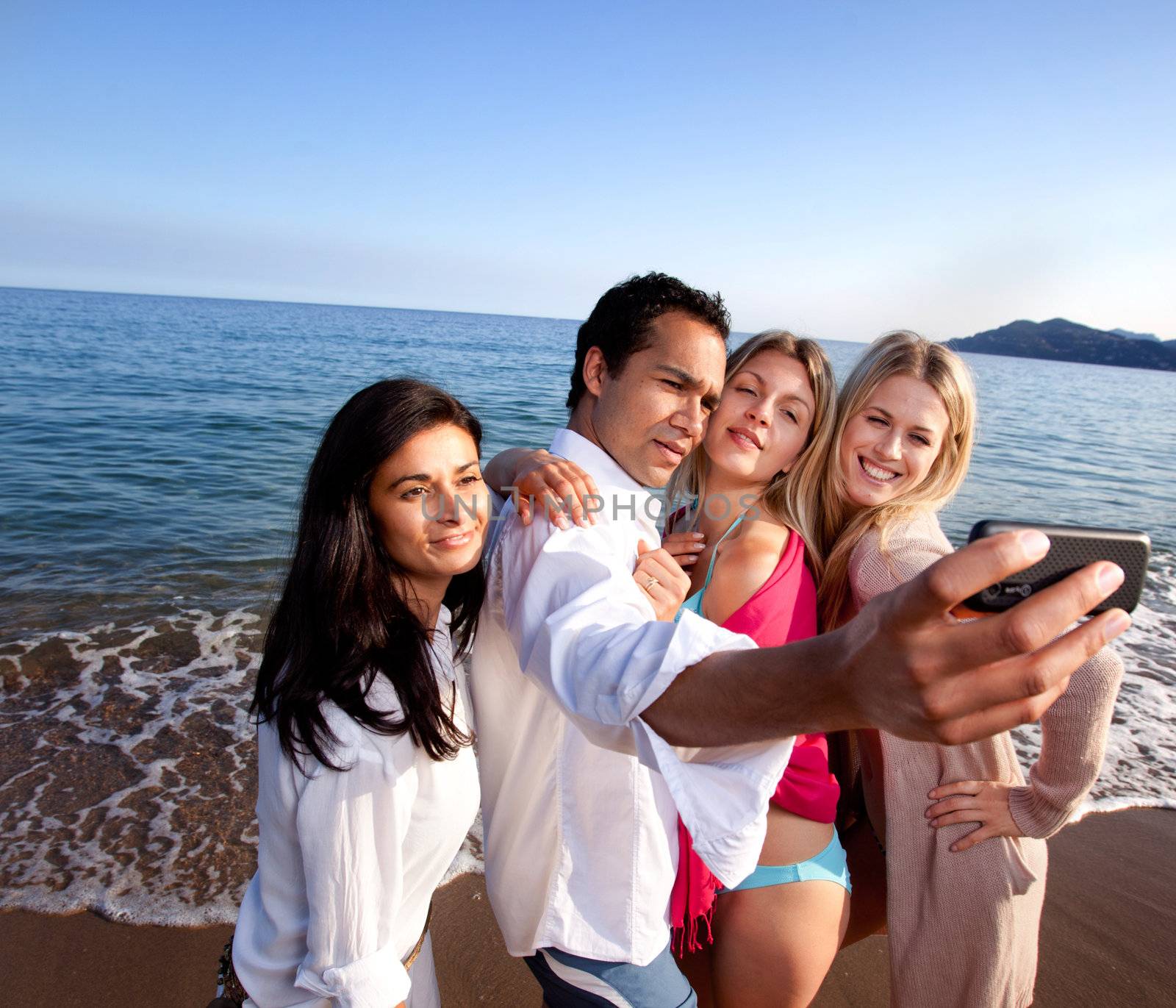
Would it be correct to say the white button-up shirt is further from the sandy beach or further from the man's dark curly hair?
the sandy beach

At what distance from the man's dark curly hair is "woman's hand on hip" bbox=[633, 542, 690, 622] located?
790 millimetres

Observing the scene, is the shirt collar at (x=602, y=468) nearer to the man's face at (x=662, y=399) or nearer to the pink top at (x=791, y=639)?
the man's face at (x=662, y=399)

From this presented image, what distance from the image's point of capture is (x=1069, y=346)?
93.4 meters

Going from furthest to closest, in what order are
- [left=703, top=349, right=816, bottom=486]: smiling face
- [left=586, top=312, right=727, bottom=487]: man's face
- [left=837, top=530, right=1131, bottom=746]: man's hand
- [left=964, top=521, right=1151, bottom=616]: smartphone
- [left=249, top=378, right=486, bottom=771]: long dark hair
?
[left=703, top=349, right=816, bottom=486]: smiling face < [left=586, top=312, right=727, bottom=487]: man's face < [left=249, top=378, right=486, bottom=771]: long dark hair < [left=964, top=521, right=1151, bottom=616]: smartphone < [left=837, top=530, right=1131, bottom=746]: man's hand

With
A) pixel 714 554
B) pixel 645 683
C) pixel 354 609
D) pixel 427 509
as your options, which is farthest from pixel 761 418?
pixel 645 683

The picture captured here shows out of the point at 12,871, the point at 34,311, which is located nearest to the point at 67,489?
the point at 12,871

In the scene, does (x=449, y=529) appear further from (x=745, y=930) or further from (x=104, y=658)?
(x=104, y=658)

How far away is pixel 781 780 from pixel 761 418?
1356 mm

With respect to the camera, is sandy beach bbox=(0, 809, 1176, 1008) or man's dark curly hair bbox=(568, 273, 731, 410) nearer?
man's dark curly hair bbox=(568, 273, 731, 410)

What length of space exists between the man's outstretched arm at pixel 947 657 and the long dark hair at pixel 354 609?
1.03m

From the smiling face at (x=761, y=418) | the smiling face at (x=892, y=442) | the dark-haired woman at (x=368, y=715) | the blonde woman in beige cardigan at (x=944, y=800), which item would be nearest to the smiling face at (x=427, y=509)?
the dark-haired woman at (x=368, y=715)

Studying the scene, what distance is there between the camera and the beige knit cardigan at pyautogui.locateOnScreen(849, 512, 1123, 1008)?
7.06ft

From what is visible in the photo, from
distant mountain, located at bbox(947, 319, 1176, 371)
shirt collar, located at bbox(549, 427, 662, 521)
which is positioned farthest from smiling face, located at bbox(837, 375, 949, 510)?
distant mountain, located at bbox(947, 319, 1176, 371)

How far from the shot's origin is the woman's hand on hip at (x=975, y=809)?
2277 millimetres
